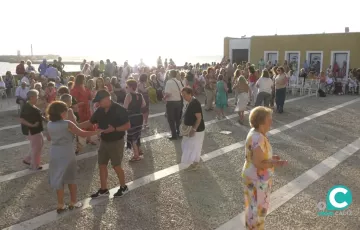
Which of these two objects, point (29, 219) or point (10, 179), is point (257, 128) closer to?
point (29, 219)

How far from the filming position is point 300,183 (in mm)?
6016

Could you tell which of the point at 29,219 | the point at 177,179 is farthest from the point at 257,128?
the point at 29,219

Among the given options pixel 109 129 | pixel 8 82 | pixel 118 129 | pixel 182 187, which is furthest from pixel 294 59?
pixel 109 129

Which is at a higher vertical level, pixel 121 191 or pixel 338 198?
pixel 121 191

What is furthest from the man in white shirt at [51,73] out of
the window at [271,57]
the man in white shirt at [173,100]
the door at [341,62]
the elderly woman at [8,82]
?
the door at [341,62]

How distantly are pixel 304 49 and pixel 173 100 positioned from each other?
51.5ft

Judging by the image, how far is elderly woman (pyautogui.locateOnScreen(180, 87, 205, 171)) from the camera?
6332mm

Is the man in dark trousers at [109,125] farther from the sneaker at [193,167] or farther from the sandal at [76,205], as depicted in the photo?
the sneaker at [193,167]

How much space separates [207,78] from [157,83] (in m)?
4.12

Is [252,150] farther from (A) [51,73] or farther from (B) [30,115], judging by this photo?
(A) [51,73]

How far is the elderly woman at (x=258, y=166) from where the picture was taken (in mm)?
3523

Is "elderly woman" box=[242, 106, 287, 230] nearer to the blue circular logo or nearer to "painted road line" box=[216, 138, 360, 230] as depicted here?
"painted road line" box=[216, 138, 360, 230]

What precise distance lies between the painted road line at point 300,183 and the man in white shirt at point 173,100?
3.52 m

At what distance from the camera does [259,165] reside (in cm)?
352
